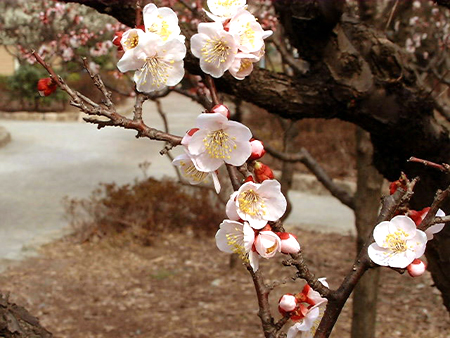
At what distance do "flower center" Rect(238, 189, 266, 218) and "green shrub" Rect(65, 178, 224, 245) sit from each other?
5287 millimetres

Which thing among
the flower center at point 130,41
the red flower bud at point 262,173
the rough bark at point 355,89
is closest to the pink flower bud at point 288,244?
the red flower bud at point 262,173

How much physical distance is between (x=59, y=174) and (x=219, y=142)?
862 cm

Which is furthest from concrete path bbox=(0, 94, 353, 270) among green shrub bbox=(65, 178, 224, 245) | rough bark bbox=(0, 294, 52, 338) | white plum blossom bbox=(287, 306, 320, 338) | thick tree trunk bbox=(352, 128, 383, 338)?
white plum blossom bbox=(287, 306, 320, 338)

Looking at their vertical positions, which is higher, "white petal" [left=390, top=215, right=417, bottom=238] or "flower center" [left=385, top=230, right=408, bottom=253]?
"white petal" [left=390, top=215, right=417, bottom=238]

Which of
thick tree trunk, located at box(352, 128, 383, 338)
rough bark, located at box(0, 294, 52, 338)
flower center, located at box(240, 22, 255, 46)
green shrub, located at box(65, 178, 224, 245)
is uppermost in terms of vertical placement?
flower center, located at box(240, 22, 255, 46)

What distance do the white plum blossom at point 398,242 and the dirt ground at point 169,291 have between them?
3032 millimetres

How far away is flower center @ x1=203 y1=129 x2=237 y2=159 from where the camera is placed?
3.64 feet

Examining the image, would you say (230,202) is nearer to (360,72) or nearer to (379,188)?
(360,72)

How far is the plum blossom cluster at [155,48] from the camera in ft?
3.86

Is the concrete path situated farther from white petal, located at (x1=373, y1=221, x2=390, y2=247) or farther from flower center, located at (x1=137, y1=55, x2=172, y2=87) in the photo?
white petal, located at (x1=373, y1=221, x2=390, y2=247)

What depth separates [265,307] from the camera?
1.29 m

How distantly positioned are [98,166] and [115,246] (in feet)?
13.1

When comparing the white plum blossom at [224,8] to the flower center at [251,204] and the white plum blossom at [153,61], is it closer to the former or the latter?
the white plum blossom at [153,61]

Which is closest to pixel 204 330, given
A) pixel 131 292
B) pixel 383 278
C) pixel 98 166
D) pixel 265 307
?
pixel 131 292
